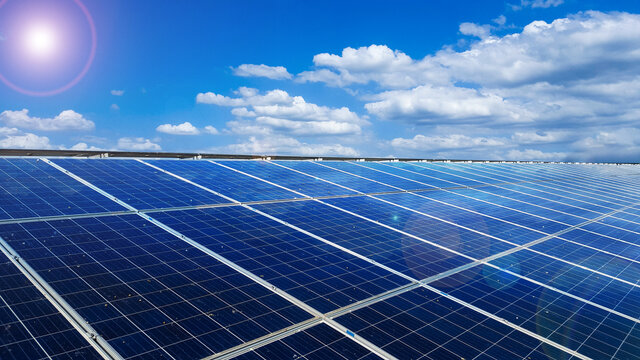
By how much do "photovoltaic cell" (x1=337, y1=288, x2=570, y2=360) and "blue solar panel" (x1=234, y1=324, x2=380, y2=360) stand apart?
495 mm

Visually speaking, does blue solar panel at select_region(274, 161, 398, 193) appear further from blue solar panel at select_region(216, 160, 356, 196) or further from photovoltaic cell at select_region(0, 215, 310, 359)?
photovoltaic cell at select_region(0, 215, 310, 359)

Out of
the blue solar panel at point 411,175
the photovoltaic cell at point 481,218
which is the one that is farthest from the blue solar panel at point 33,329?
the blue solar panel at point 411,175

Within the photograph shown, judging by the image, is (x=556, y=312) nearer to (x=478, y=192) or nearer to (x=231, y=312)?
(x=231, y=312)

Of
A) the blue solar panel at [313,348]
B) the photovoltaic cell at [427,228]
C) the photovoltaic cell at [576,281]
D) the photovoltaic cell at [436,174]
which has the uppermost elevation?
the photovoltaic cell at [436,174]

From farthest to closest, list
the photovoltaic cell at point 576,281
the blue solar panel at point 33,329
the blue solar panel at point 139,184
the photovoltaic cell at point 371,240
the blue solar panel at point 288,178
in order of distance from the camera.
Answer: the blue solar panel at point 288,178, the blue solar panel at point 139,184, the photovoltaic cell at point 371,240, the photovoltaic cell at point 576,281, the blue solar panel at point 33,329

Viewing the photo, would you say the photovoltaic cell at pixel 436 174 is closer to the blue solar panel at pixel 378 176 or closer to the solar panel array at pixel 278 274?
the blue solar panel at pixel 378 176

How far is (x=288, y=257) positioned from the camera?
38.8 feet

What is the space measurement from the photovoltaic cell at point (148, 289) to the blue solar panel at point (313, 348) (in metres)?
0.47

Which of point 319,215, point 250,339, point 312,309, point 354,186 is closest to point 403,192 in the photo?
point 354,186

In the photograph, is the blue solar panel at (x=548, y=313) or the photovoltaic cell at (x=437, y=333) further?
the blue solar panel at (x=548, y=313)

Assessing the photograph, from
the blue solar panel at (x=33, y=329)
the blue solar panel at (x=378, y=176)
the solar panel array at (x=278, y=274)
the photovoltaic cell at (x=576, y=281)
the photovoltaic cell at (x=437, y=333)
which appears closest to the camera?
the blue solar panel at (x=33, y=329)

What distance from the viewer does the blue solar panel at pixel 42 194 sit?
1214cm

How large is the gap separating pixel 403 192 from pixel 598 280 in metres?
11.4

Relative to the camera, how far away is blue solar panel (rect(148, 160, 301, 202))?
712 inches
